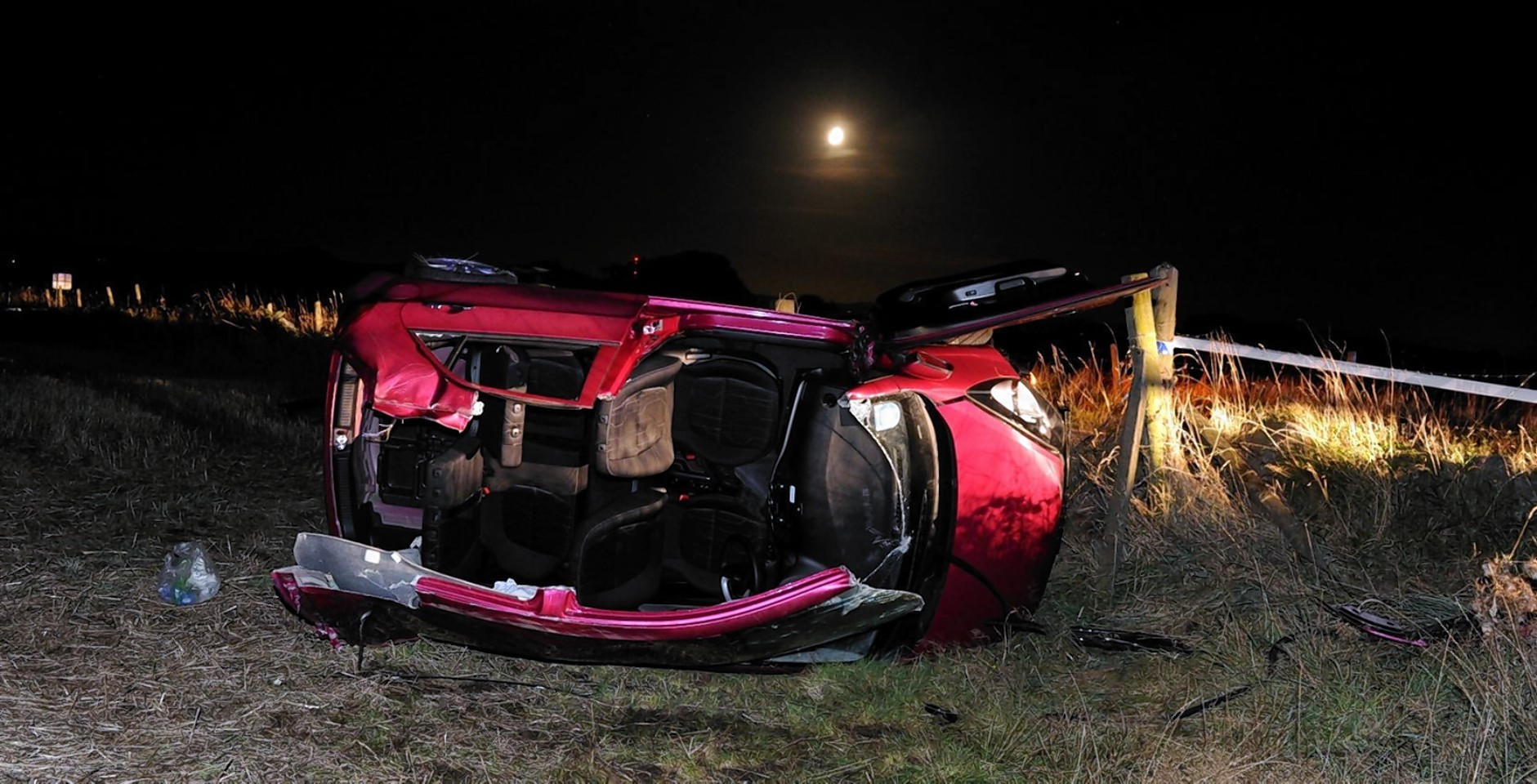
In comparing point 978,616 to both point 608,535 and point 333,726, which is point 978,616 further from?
point 333,726

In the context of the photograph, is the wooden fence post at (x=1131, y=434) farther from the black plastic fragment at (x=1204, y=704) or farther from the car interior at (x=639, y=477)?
the car interior at (x=639, y=477)

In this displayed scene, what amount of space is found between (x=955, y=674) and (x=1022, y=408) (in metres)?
1.01

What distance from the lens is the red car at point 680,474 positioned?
346cm

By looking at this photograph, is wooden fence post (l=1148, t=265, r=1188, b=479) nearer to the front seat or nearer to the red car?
the red car

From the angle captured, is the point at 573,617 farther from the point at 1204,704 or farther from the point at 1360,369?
the point at 1360,369

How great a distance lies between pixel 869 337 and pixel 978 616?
3.55 ft

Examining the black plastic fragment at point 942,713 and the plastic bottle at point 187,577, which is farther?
the plastic bottle at point 187,577

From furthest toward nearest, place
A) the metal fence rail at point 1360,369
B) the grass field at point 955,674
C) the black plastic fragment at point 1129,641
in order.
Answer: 1. the metal fence rail at point 1360,369
2. the black plastic fragment at point 1129,641
3. the grass field at point 955,674

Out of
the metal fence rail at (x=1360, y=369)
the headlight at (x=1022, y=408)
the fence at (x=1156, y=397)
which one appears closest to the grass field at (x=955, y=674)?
the fence at (x=1156, y=397)

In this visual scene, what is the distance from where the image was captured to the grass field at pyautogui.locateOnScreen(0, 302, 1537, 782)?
126 inches

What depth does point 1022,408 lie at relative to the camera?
400 cm

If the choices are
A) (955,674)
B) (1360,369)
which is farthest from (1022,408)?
(1360,369)

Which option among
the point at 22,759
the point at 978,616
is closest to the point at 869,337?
the point at 978,616

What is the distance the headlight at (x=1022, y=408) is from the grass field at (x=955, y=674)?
824mm
